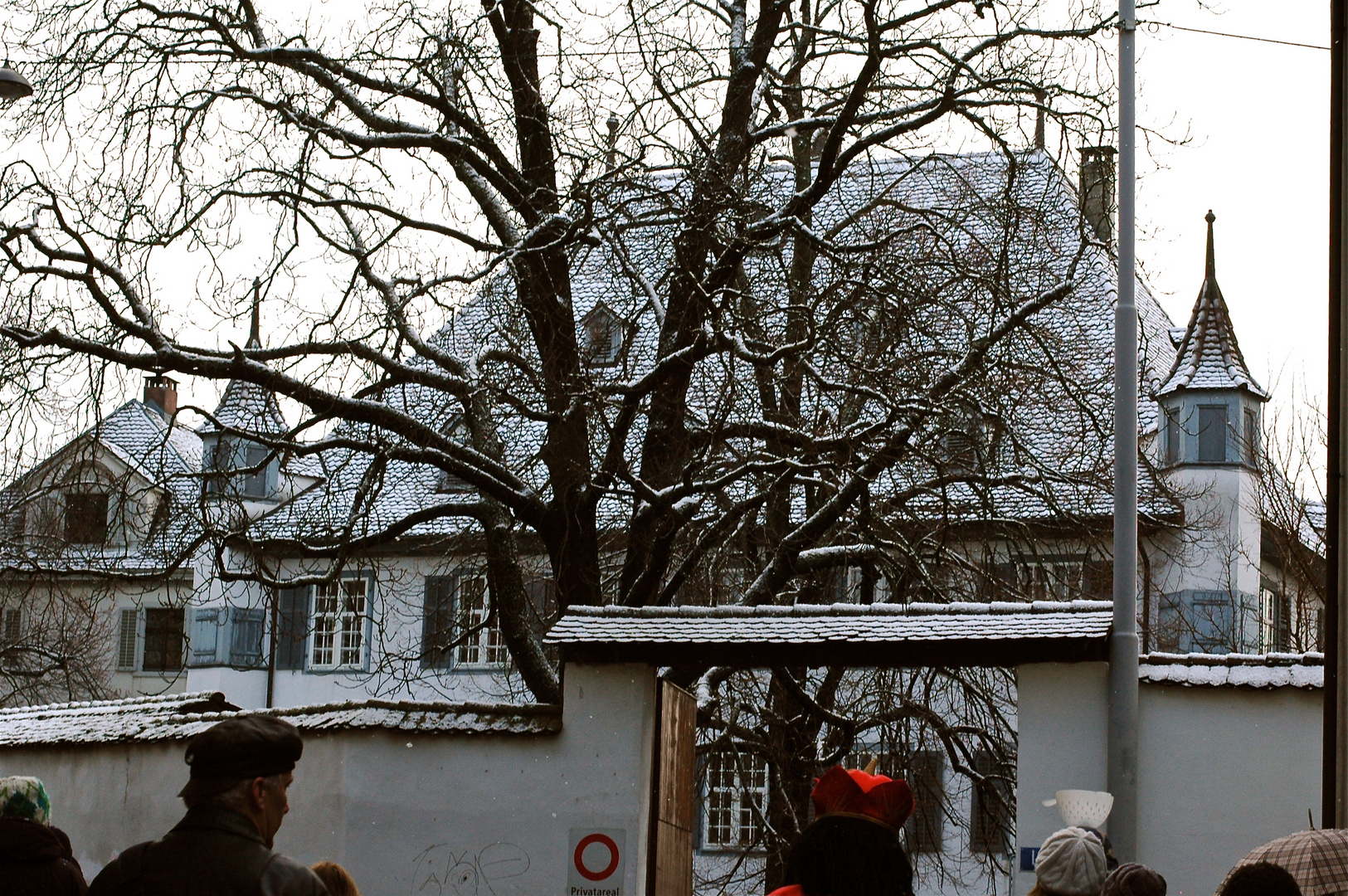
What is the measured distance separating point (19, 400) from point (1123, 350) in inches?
337

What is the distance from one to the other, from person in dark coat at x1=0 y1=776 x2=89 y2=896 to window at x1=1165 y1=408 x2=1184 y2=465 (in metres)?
26.1

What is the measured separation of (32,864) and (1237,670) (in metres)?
8.51

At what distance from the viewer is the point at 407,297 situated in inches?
558

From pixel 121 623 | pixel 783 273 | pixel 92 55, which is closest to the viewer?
pixel 92 55

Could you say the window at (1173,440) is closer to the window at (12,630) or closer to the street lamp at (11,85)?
the window at (12,630)

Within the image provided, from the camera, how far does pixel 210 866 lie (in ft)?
11.9

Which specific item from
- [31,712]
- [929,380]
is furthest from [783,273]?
[31,712]

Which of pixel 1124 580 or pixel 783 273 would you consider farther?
pixel 783 273

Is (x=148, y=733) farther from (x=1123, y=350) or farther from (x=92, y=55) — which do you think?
(x=1123, y=350)

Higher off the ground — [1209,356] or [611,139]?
[1209,356]

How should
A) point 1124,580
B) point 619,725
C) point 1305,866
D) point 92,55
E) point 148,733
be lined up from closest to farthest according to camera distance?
1. point 1305,866
2. point 1124,580
3. point 619,725
4. point 148,733
5. point 92,55

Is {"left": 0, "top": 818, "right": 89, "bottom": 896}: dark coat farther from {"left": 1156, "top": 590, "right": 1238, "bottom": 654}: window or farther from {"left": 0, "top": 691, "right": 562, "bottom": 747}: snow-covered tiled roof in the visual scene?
{"left": 1156, "top": 590, "right": 1238, "bottom": 654}: window

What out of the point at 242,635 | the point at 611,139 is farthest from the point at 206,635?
the point at 611,139

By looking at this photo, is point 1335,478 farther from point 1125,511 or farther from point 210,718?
point 210,718
